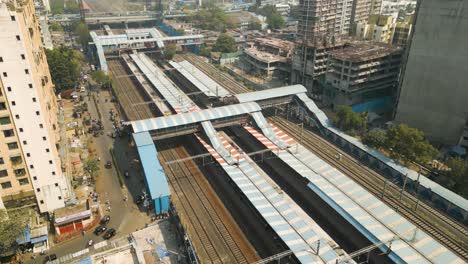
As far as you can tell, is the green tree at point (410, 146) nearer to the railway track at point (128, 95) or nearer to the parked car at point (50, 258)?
the railway track at point (128, 95)

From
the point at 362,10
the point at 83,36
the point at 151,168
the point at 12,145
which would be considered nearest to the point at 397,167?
the point at 151,168

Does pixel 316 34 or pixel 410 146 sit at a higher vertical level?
pixel 316 34

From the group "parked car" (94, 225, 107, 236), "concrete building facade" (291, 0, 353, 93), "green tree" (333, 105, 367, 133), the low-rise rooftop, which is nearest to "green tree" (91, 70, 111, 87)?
"concrete building facade" (291, 0, 353, 93)

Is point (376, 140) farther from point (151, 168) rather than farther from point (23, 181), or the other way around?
point (23, 181)

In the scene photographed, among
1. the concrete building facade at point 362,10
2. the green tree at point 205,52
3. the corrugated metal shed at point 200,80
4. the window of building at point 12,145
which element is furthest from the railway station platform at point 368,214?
the concrete building facade at point 362,10

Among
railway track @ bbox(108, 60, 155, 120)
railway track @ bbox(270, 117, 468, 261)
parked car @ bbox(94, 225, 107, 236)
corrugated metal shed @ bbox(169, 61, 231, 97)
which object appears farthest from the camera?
corrugated metal shed @ bbox(169, 61, 231, 97)

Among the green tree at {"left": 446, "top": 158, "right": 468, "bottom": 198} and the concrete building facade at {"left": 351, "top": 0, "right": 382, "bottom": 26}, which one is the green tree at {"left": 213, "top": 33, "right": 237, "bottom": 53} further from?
the green tree at {"left": 446, "top": 158, "right": 468, "bottom": 198}
